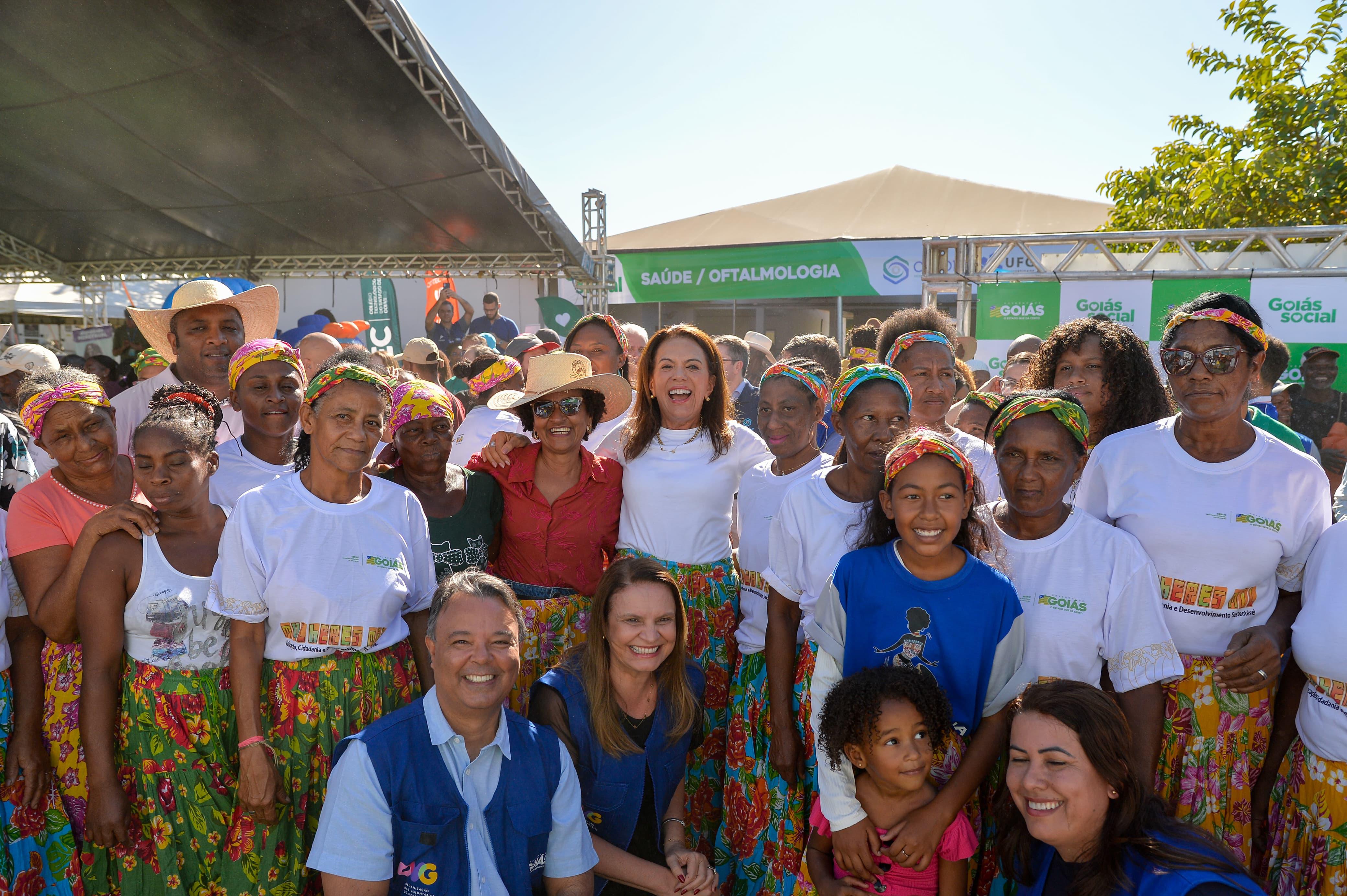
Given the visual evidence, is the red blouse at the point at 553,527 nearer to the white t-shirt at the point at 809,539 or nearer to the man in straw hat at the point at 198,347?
the white t-shirt at the point at 809,539

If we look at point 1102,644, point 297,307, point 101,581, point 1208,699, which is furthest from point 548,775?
point 297,307

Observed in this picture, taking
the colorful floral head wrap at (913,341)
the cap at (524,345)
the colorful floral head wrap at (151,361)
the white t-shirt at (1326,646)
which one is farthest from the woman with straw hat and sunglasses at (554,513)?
the cap at (524,345)

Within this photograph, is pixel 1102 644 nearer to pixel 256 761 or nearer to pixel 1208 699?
pixel 1208 699

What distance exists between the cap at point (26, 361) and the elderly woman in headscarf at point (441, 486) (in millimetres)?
4107

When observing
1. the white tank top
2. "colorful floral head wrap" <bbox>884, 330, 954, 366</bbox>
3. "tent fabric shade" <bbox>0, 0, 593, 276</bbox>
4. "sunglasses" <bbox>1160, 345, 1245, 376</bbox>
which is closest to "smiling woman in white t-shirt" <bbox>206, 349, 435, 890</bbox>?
the white tank top

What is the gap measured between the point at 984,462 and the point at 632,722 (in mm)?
1653

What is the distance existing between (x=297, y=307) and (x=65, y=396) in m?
13.6

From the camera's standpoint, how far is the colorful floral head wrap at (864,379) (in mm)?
2748

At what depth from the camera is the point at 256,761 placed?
7.34ft

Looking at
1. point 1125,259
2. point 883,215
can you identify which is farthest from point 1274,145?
point 883,215

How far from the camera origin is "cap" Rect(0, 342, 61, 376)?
554 cm

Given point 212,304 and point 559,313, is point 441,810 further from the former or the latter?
point 559,313

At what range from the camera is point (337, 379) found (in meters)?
2.44

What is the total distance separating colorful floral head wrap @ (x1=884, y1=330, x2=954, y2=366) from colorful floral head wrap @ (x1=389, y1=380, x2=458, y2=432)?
196 centimetres
